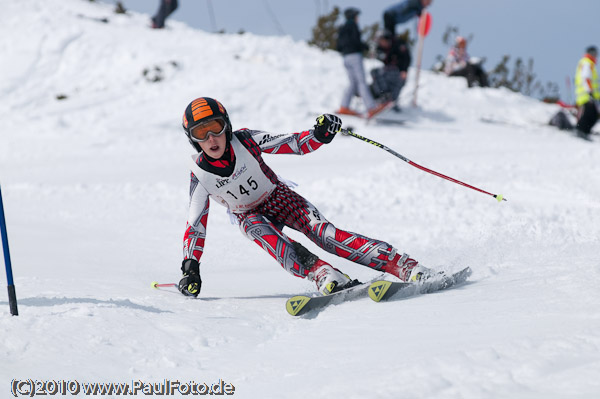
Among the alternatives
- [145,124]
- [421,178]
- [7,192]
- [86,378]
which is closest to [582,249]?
[421,178]

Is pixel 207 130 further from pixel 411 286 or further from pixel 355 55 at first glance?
pixel 355 55

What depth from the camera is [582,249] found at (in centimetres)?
452

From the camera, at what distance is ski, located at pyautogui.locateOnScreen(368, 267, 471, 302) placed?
10.9ft

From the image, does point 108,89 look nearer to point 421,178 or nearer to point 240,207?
point 421,178

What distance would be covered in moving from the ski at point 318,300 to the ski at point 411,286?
0.15 metres

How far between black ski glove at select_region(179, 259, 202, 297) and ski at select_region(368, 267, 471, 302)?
110 cm

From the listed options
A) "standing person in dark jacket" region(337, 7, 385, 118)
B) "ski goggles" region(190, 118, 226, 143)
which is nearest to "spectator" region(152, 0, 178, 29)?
"standing person in dark jacket" region(337, 7, 385, 118)

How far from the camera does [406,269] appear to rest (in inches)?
145

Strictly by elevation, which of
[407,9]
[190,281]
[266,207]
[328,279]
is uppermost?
[407,9]

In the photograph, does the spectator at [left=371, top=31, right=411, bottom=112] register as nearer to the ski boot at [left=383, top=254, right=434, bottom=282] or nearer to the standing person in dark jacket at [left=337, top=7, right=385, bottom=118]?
the standing person in dark jacket at [left=337, top=7, right=385, bottom=118]

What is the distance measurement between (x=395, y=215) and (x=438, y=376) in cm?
467

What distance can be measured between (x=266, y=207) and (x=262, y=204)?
0.03 meters

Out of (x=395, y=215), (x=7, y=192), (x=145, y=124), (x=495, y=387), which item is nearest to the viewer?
(x=495, y=387)

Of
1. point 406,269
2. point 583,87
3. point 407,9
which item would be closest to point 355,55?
point 407,9
